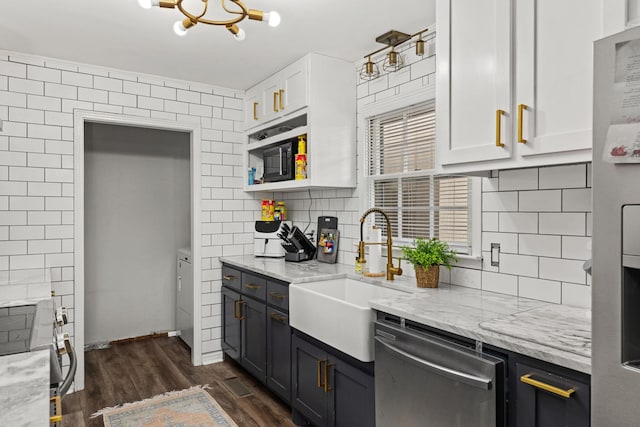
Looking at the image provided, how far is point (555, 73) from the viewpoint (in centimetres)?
151

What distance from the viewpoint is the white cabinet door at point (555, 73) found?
1418 millimetres

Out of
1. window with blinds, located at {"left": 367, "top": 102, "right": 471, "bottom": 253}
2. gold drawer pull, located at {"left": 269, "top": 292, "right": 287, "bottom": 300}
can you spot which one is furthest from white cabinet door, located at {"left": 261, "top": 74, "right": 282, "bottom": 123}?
→ gold drawer pull, located at {"left": 269, "top": 292, "right": 287, "bottom": 300}

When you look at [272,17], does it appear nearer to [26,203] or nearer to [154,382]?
[26,203]

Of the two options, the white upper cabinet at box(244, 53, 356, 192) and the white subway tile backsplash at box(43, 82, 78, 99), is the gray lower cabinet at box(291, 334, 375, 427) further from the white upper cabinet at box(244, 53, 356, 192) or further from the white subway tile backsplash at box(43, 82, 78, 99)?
the white subway tile backsplash at box(43, 82, 78, 99)

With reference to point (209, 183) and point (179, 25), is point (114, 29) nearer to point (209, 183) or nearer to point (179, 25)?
point (179, 25)

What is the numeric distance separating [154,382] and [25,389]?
104 inches

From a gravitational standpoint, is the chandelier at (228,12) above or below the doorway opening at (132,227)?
above

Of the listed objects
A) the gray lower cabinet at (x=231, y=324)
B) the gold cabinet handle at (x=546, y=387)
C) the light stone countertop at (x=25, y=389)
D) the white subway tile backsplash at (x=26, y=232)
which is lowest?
the gray lower cabinet at (x=231, y=324)

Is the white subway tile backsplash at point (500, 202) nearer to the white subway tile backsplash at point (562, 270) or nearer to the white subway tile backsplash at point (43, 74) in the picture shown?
the white subway tile backsplash at point (562, 270)

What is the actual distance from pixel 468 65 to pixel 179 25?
1361mm

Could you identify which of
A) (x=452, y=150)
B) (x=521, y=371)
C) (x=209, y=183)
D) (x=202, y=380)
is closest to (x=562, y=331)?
(x=521, y=371)

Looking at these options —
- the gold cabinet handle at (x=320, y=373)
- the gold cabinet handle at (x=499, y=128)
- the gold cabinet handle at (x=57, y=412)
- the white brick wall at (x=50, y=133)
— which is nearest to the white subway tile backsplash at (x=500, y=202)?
the gold cabinet handle at (x=499, y=128)

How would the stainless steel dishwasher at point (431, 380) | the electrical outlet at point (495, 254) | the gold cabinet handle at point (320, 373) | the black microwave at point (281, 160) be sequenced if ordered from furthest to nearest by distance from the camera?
1. the black microwave at point (281, 160)
2. the gold cabinet handle at point (320, 373)
3. the electrical outlet at point (495, 254)
4. the stainless steel dishwasher at point (431, 380)

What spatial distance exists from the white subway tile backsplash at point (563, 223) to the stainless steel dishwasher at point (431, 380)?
748mm
